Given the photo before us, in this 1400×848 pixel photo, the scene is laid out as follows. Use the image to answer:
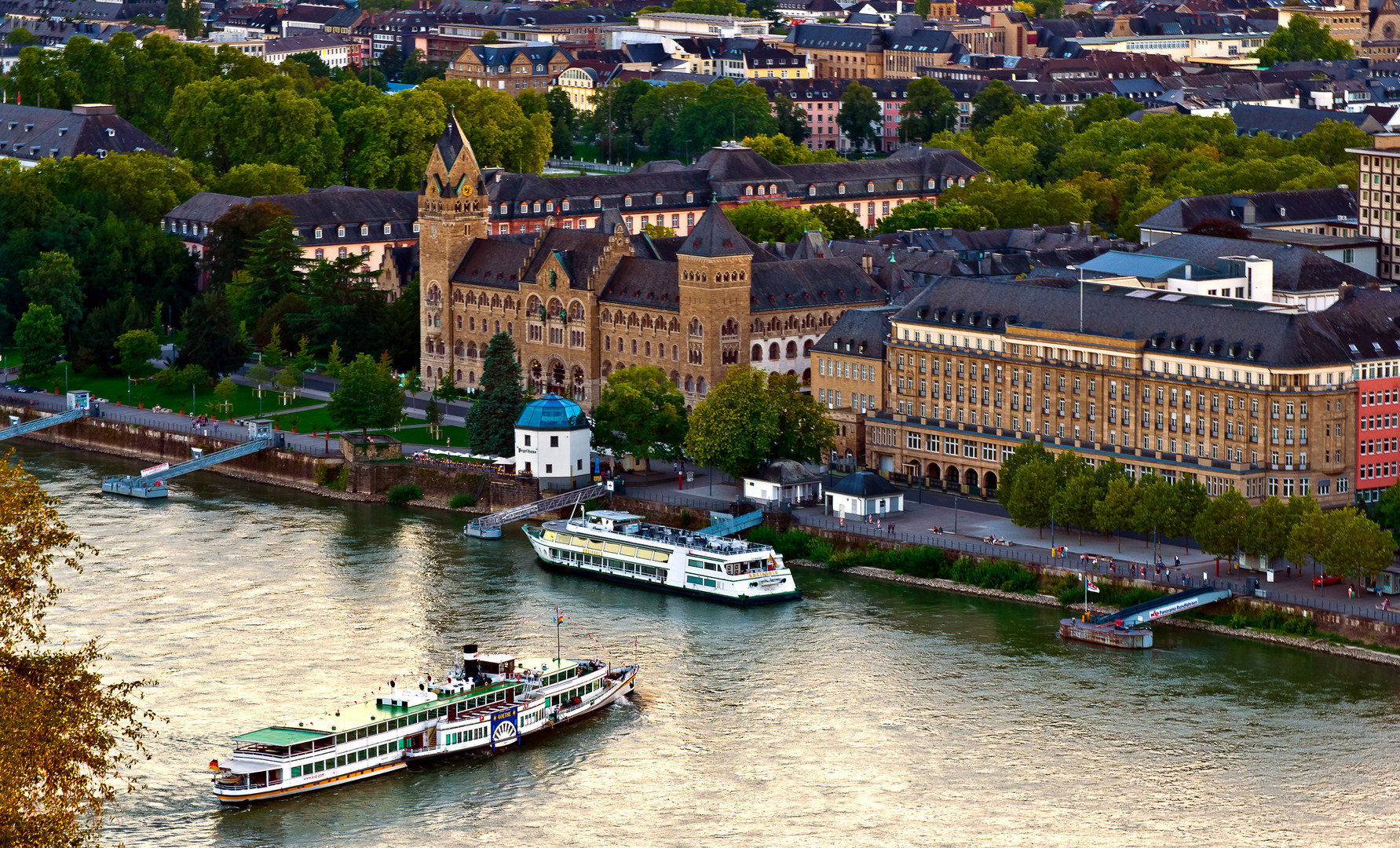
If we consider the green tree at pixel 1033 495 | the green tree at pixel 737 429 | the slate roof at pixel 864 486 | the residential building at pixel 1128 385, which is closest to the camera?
the residential building at pixel 1128 385

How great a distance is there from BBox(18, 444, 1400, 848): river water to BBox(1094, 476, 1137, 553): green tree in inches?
195

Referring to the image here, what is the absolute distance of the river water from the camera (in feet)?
257

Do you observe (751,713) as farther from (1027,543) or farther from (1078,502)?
(1078,502)

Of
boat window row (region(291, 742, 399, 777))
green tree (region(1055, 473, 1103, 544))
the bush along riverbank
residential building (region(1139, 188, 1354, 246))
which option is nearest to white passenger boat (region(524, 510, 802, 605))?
the bush along riverbank

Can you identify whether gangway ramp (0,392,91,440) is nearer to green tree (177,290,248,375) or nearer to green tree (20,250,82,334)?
green tree (177,290,248,375)

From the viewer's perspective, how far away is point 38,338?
475 feet

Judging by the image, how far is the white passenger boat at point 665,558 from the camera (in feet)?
339

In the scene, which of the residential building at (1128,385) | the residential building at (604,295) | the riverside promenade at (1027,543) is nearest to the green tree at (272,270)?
the residential building at (604,295)

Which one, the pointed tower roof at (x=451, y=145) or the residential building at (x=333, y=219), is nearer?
the pointed tower roof at (x=451, y=145)

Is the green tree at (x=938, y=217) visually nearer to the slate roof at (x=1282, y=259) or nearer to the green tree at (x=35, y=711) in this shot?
the slate roof at (x=1282, y=259)

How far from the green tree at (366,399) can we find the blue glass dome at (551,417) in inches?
408

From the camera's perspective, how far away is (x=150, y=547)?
111062 mm

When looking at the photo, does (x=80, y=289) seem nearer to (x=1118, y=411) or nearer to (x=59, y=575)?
(x=59, y=575)

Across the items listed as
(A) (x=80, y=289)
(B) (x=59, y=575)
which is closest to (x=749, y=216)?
(A) (x=80, y=289)
